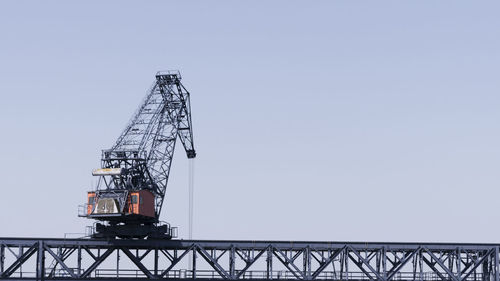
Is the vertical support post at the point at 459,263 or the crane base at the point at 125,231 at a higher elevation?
the crane base at the point at 125,231

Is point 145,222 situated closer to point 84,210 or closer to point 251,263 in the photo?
point 84,210

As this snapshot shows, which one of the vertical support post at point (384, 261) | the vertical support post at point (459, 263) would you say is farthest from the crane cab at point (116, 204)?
the vertical support post at point (459, 263)

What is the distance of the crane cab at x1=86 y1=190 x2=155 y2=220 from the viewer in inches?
3359

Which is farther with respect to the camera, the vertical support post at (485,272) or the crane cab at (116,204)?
the vertical support post at (485,272)

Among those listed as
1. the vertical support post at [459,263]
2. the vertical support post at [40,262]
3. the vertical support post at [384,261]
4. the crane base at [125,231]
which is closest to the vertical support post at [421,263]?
the vertical support post at [459,263]

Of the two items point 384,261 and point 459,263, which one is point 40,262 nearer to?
point 384,261

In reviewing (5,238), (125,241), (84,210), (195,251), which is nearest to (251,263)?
(195,251)

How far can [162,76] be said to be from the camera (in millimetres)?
102375

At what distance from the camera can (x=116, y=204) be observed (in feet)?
280

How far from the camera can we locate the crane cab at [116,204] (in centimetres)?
8531

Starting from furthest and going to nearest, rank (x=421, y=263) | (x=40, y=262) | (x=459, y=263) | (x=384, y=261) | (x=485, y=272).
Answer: (x=485, y=272)
(x=421, y=263)
(x=459, y=263)
(x=384, y=261)
(x=40, y=262)

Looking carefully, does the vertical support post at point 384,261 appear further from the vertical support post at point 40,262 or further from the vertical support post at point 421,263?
the vertical support post at point 40,262

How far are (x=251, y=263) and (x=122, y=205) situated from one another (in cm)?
1533

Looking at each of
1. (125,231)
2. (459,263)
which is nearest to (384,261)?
(459,263)
